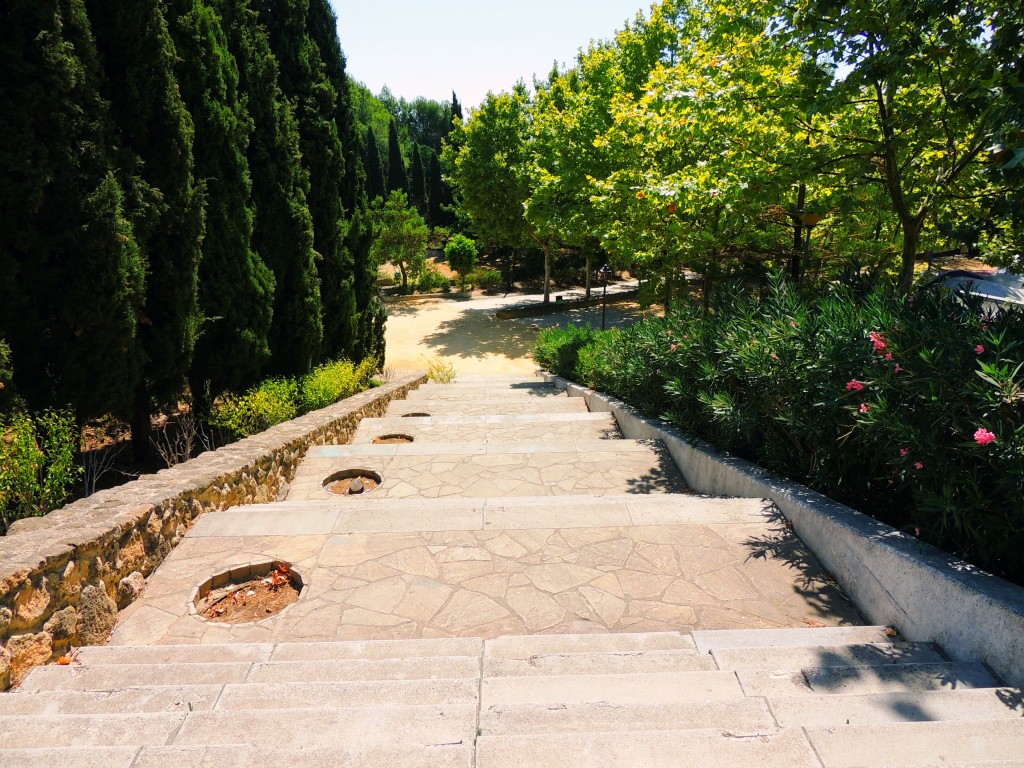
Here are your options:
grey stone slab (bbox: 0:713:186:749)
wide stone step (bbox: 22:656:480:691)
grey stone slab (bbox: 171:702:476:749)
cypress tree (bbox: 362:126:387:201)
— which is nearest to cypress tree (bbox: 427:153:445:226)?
cypress tree (bbox: 362:126:387:201)

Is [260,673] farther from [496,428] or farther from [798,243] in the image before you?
[798,243]

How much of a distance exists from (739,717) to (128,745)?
2034mm

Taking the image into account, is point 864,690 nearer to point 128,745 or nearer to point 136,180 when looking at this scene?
point 128,745

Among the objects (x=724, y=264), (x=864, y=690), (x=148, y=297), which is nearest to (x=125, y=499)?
(x=148, y=297)

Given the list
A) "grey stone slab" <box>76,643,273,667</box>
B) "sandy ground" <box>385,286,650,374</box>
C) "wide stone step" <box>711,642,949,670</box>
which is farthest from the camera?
"sandy ground" <box>385,286,650,374</box>

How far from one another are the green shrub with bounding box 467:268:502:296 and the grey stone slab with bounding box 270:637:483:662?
2741cm

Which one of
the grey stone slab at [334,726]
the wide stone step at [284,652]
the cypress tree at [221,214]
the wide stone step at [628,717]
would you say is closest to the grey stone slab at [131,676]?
the wide stone step at [284,652]

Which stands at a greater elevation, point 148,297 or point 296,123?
point 296,123

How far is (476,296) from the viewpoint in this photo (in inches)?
1136

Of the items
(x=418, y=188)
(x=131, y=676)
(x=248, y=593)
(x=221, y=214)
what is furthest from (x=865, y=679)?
(x=418, y=188)

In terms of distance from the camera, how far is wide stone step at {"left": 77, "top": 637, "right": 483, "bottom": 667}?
2.77m

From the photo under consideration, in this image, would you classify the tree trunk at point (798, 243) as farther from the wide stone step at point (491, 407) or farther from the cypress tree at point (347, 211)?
the cypress tree at point (347, 211)

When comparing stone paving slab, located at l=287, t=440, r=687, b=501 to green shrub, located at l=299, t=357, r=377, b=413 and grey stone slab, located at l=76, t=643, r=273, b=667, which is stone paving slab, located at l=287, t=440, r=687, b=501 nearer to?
green shrub, located at l=299, t=357, r=377, b=413

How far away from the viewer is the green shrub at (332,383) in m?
8.12
